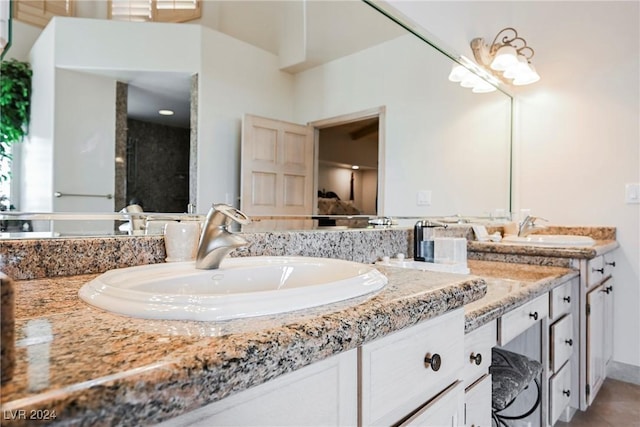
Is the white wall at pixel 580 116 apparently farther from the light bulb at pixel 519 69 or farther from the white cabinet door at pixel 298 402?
the white cabinet door at pixel 298 402

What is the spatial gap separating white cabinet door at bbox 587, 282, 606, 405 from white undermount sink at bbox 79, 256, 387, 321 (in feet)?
5.07

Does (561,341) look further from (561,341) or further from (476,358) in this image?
(476,358)

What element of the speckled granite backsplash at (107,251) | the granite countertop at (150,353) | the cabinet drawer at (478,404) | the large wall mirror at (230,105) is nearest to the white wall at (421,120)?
the large wall mirror at (230,105)

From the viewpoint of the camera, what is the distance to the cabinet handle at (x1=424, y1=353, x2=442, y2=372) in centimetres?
70

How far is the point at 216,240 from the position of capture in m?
0.86

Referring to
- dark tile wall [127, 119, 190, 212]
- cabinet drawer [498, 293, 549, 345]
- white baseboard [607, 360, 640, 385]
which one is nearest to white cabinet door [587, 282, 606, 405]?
white baseboard [607, 360, 640, 385]

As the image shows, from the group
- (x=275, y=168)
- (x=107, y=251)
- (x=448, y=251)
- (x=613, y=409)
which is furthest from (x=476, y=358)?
(x=613, y=409)

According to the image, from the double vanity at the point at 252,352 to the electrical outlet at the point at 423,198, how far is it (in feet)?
2.69

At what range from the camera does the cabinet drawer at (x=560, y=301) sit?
151 centimetres

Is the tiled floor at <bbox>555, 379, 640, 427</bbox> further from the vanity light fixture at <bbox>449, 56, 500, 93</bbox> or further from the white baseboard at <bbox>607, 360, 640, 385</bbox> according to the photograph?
the vanity light fixture at <bbox>449, 56, 500, 93</bbox>

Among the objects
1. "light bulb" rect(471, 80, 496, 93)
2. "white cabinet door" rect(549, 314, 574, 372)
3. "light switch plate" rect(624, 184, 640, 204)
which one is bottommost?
"white cabinet door" rect(549, 314, 574, 372)

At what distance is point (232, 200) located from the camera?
1.14m

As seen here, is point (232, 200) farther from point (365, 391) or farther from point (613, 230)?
point (613, 230)

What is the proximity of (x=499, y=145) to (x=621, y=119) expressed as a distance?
673 mm
